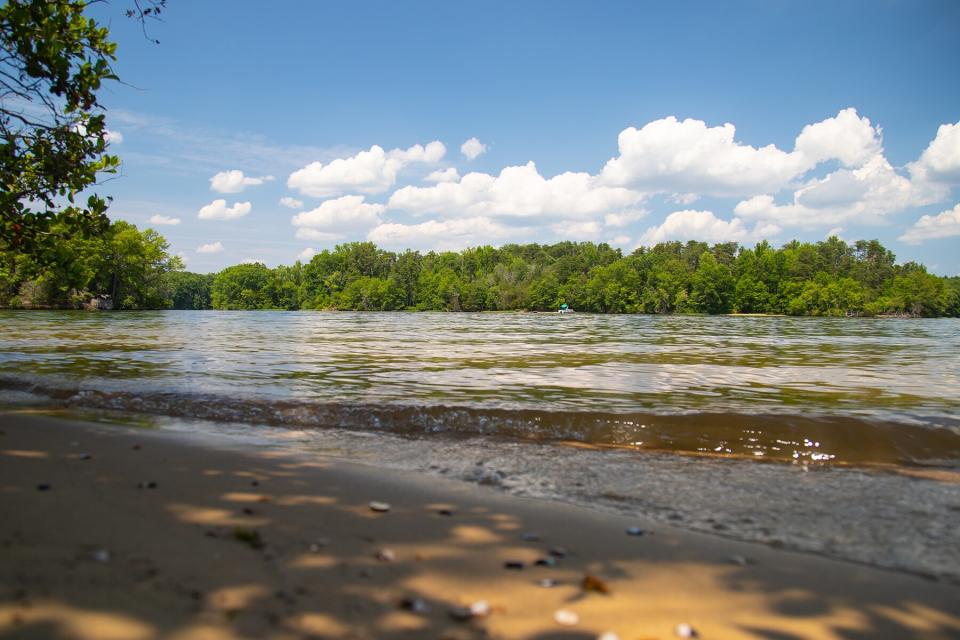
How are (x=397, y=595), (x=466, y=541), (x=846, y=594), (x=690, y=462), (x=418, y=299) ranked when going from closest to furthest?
(x=397, y=595)
(x=846, y=594)
(x=466, y=541)
(x=690, y=462)
(x=418, y=299)

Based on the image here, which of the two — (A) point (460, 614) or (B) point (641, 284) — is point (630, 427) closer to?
(A) point (460, 614)

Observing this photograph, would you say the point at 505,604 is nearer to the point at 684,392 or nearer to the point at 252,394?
the point at 252,394

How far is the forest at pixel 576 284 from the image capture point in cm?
9762

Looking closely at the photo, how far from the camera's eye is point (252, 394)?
9.41 meters

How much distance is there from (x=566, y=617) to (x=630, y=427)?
5.44 metres

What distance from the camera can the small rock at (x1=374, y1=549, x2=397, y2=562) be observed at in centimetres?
299

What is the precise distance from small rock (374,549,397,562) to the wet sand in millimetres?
11

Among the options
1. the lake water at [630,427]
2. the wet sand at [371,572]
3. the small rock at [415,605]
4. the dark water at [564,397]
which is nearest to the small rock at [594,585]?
the wet sand at [371,572]

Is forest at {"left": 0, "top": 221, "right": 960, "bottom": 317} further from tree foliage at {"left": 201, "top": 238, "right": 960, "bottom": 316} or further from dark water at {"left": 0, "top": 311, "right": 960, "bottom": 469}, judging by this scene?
dark water at {"left": 0, "top": 311, "right": 960, "bottom": 469}

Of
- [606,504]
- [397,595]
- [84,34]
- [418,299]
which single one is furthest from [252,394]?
[418,299]

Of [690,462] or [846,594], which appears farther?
[690,462]

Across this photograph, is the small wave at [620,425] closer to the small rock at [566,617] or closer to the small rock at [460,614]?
the small rock at [566,617]

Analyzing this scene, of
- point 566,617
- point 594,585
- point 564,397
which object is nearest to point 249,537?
point 566,617

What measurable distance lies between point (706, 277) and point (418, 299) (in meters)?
86.2
